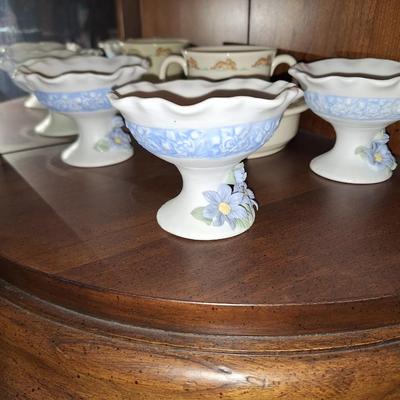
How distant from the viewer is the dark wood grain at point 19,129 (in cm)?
78

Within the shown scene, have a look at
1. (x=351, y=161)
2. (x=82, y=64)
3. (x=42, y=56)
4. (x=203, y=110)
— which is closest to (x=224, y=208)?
(x=203, y=110)

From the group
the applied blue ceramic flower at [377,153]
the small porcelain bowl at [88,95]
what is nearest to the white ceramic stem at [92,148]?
the small porcelain bowl at [88,95]

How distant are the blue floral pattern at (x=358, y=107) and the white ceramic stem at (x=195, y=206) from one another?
0.16m

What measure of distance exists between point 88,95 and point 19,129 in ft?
0.87

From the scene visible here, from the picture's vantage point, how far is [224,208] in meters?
0.49

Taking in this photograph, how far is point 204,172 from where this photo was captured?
48 centimetres

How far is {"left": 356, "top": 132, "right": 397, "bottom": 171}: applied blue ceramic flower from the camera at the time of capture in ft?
1.96

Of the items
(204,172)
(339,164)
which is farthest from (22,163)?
(339,164)

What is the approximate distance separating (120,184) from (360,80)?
0.32 metres

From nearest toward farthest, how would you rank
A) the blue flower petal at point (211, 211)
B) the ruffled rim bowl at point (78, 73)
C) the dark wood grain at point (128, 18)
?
the blue flower petal at point (211, 211) → the ruffled rim bowl at point (78, 73) → the dark wood grain at point (128, 18)

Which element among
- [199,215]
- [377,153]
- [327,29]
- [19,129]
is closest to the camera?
[199,215]

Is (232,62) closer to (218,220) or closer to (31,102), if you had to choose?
(218,220)

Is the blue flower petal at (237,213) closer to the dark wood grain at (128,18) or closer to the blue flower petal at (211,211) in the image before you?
the blue flower petal at (211,211)

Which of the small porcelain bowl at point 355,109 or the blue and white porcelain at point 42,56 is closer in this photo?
the small porcelain bowl at point 355,109
